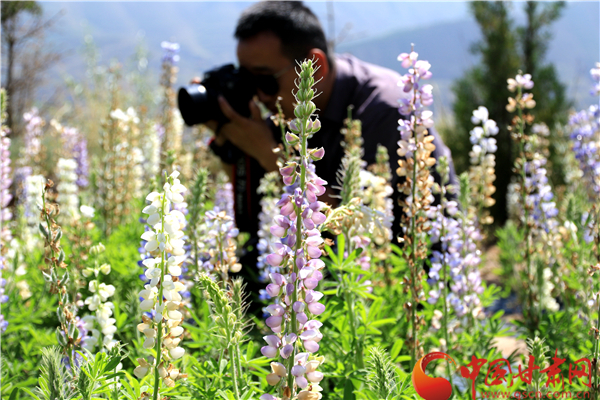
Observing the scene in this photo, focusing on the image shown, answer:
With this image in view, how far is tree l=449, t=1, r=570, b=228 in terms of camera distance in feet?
23.2

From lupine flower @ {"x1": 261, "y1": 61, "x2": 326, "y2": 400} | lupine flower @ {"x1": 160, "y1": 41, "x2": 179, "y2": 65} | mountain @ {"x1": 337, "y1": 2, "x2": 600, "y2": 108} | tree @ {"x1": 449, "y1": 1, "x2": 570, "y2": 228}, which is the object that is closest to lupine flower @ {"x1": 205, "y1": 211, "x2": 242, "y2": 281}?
lupine flower @ {"x1": 261, "y1": 61, "x2": 326, "y2": 400}

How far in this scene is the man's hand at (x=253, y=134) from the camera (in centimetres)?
262

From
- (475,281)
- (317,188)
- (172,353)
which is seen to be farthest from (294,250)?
(475,281)

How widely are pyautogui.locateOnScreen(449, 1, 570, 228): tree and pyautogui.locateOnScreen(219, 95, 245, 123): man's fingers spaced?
5.30 metres

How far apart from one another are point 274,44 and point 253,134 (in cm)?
50

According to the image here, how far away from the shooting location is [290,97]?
2.73m

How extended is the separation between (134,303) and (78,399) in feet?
1.67

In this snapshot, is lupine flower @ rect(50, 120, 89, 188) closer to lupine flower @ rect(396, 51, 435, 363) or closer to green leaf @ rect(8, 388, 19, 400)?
green leaf @ rect(8, 388, 19, 400)

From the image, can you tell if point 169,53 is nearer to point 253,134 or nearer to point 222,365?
point 253,134

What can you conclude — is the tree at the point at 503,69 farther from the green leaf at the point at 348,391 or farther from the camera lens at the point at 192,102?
the green leaf at the point at 348,391

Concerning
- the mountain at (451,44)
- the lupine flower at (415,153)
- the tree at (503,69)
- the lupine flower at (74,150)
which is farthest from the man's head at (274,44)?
the mountain at (451,44)

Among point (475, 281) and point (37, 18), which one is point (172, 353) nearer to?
point (475, 281)

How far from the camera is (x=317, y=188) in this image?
2.66 ft

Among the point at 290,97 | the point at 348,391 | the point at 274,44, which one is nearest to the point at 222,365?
the point at 348,391
